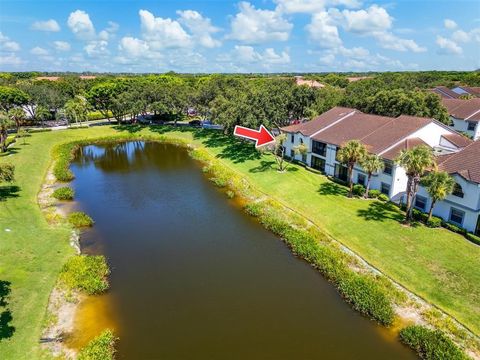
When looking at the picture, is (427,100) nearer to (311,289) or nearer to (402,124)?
(402,124)

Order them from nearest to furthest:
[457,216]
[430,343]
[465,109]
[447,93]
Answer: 1. [430,343]
2. [457,216]
3. [465,109]
4. [447,93]

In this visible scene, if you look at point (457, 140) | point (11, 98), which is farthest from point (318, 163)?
point (11, 98)

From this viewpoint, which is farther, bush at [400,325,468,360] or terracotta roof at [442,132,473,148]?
terracotta roof at [442,132,473,148]

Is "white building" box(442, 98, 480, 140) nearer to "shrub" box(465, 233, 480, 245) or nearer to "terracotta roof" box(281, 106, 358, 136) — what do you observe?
"terracotta roof" box(281, 106, 358, 136)

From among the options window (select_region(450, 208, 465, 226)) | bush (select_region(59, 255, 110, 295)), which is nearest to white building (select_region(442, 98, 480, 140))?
window (select_region(450, 208, 465, 226))

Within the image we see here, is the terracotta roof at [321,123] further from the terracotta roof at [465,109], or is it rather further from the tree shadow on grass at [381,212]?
the terracotta roof at [465,109]

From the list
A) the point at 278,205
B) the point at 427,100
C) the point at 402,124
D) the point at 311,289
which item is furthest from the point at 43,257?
the point at 427,100

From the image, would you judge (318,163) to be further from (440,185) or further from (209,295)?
(209,295)

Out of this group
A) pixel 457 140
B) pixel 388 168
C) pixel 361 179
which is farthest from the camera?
pixel 361 179
